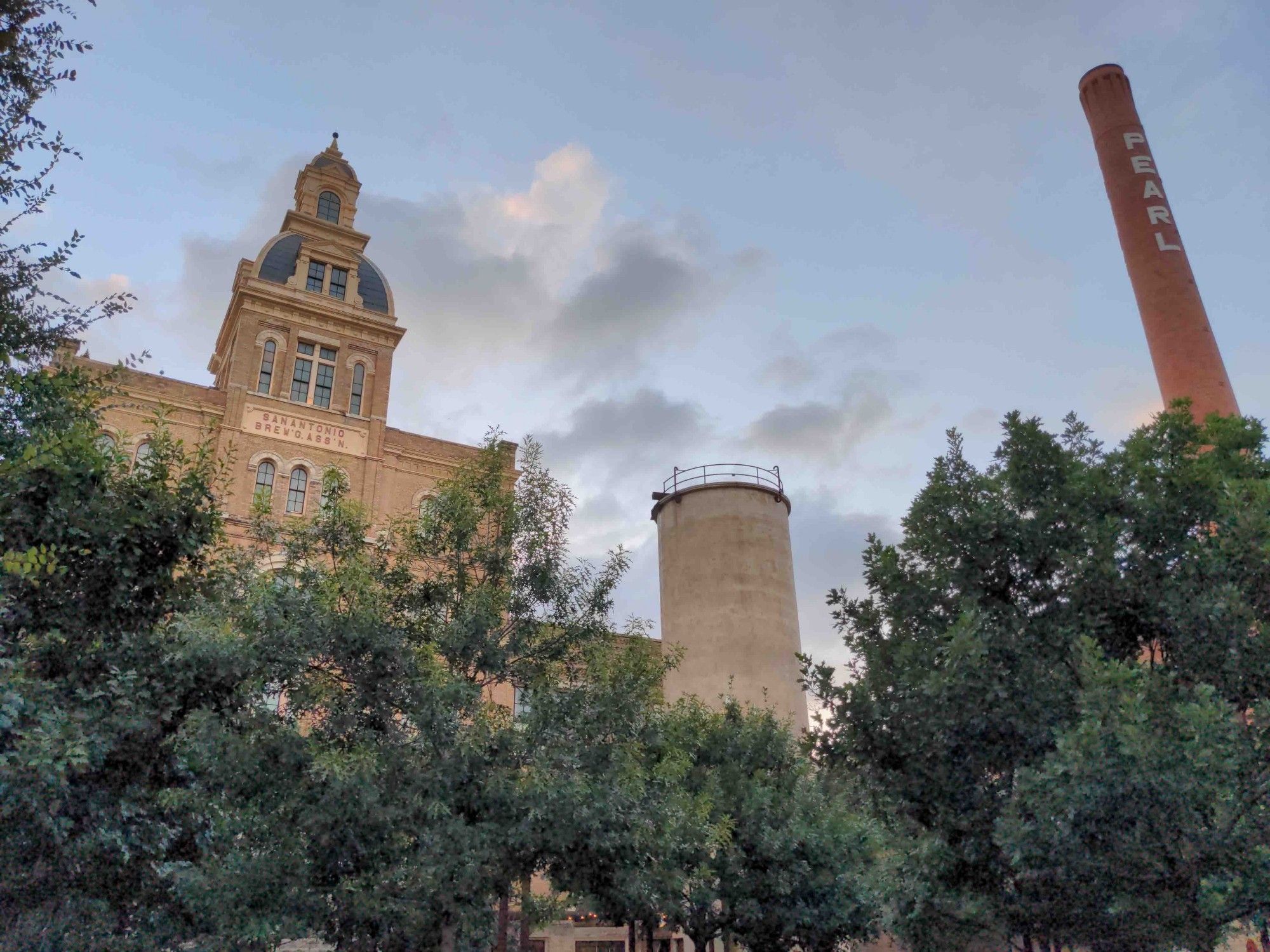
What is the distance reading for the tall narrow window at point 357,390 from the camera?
36.1 metres

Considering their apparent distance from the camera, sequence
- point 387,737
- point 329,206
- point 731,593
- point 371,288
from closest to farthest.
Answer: point 387,737 < point 731,593 < point 371,288 < point 329,206

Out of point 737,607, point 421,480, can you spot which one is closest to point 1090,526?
point 737,607

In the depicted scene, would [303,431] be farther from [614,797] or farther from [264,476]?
[614,797]

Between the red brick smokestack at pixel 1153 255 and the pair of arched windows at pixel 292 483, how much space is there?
106 ft

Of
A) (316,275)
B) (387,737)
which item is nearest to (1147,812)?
(387,737)

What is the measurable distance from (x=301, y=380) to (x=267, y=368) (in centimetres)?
132

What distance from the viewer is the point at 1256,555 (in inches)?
450

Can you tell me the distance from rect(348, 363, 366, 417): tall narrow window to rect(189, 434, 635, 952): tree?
21606 millimetres

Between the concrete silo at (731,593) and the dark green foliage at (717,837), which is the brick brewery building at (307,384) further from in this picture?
the dark green foliage at (717,837)

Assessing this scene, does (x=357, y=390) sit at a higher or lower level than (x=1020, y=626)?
higher

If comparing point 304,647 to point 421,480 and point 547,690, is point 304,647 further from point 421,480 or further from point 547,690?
point 421,480

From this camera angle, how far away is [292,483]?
33.7 meters

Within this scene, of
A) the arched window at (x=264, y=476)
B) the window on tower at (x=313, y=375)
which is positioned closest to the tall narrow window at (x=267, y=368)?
the window on tower at (x=313, y=375)

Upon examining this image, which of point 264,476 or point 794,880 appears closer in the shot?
point 794,880
